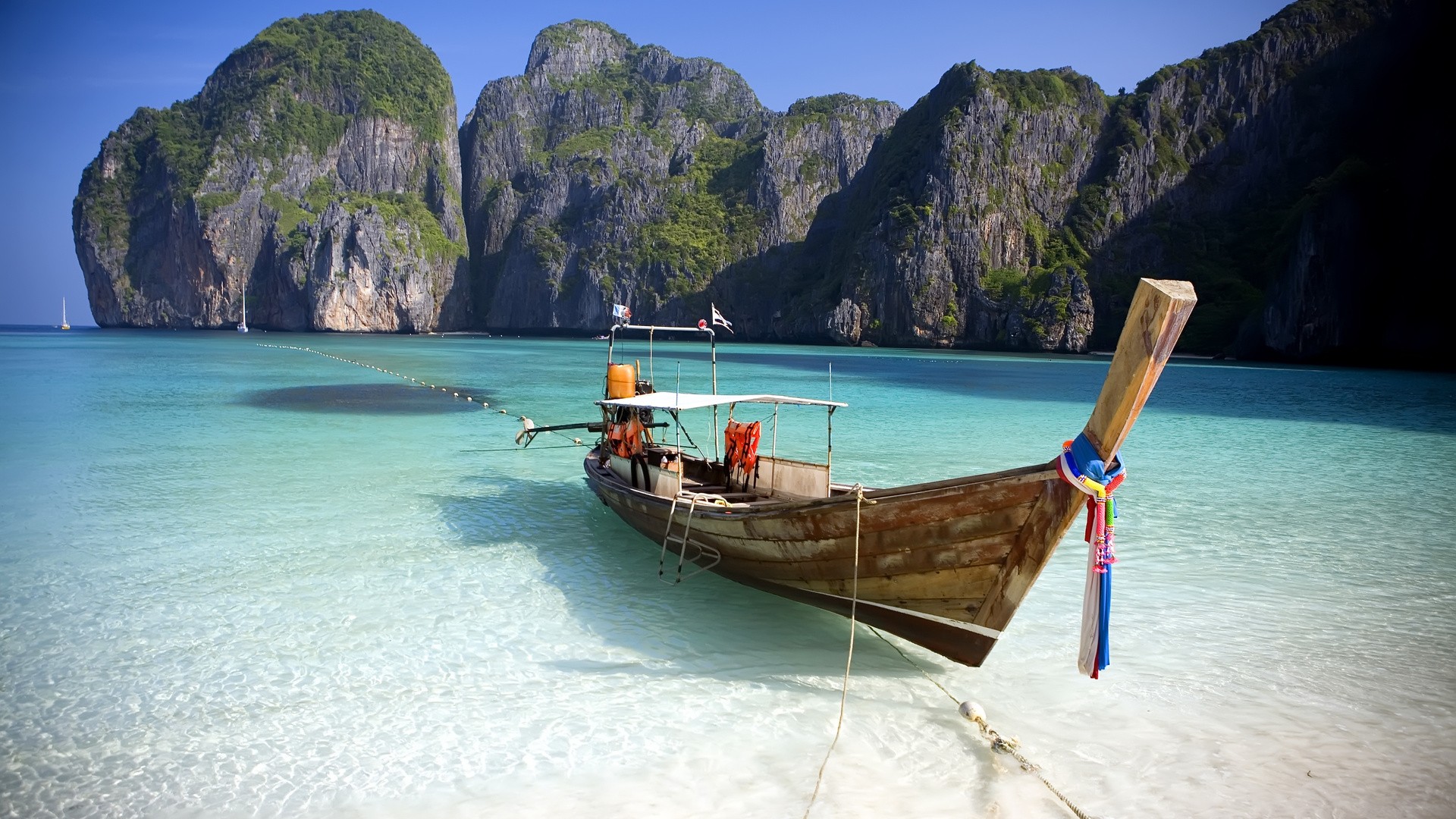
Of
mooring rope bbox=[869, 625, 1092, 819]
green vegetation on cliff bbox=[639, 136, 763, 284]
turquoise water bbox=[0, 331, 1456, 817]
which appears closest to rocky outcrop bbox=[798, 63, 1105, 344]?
green vegetation on cliff bbox=[639, 136, 763, 284]

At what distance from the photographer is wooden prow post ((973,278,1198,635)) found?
4473mm

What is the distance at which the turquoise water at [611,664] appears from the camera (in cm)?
555

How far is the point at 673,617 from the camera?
8469 mm

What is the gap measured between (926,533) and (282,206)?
162059 millimetres

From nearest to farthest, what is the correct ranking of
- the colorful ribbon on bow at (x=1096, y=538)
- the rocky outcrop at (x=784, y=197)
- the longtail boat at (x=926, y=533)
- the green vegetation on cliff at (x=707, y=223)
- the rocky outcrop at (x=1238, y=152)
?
1. the longtail boat at (x=926, y=533)
2. the colorful ribbon on bow at (x=1096, y=538)
3. the rocky outcrop at (x=784, y=197)
4. the rocky outcrop at (x=1238, y=152)
5. the green vegetation on cliff at (x=707, y=223)

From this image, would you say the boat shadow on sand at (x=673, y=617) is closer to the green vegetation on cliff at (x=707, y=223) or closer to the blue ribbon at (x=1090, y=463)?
the blue ribbon at (x=1090, y=463)

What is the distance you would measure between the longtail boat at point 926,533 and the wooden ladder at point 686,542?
25 mm

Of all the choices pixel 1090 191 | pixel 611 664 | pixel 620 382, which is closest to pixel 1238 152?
pixel 1090 191

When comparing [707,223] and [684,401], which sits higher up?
[707,223]

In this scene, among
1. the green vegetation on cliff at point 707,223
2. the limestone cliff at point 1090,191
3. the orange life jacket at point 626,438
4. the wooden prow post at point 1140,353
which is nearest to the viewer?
the wooden prow post at point 1140,353

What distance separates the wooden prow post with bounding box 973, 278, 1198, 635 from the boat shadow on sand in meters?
1.46

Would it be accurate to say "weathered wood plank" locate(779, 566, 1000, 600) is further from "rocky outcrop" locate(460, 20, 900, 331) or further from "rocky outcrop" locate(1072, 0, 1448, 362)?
"rocky outcrop" locate(460, 20, 900, 331)

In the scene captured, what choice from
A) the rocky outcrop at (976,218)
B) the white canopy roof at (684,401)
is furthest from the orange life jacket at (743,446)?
the rocky outcrop at (976,218)

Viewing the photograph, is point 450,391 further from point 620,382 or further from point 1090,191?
point 1090,191
